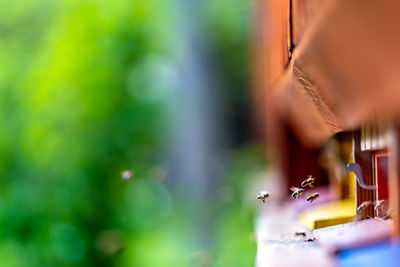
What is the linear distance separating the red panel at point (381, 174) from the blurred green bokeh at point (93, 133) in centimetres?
178

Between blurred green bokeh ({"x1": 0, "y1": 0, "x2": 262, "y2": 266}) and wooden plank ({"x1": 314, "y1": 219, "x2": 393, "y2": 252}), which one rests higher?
blurred green bokeh ({"x1": 0, "y1": 0, "x2": 262, "y2": 266})

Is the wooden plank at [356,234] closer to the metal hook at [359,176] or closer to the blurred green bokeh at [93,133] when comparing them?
the metal hook at [359,176]

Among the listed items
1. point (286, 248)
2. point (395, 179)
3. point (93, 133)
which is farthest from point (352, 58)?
point (93, 133)

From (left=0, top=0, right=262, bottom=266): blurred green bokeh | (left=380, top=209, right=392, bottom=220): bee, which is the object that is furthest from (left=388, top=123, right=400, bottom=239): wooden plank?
(left=0, top=0, right=262, bottom=266): blurred green bokeh

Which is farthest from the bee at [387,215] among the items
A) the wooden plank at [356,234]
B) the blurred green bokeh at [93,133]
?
the blurred green bokeh at [93,133]

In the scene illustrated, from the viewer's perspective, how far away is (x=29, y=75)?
2510mm

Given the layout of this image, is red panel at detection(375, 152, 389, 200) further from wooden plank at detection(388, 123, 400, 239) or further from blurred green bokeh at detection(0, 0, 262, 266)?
blurred green bokeh at detection(0, 0, 262, 266)

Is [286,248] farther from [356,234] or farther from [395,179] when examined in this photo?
[395,179]

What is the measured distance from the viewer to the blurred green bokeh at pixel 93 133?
92.0 inches

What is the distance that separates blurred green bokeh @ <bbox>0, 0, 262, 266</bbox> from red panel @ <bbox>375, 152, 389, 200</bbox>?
→ 70.1 inches

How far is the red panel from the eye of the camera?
38cm

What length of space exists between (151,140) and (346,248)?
2.16 meters

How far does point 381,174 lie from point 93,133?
7.02ft

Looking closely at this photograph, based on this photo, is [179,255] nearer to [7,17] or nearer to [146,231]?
[146,231]
